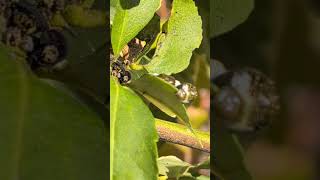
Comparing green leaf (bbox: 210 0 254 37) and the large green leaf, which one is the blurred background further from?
the large green leaf

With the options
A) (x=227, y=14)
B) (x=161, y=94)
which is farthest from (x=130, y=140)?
(x=227, y=14)

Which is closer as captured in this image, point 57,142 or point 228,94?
point 57,142

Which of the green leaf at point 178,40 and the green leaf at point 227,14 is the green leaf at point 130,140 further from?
the green leaf at point 227,14

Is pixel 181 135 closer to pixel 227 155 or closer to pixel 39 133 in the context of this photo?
pixel 227 155

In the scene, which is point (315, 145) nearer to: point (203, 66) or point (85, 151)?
point (203, 66)

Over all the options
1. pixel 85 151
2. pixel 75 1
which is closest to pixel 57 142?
pixel 85 151

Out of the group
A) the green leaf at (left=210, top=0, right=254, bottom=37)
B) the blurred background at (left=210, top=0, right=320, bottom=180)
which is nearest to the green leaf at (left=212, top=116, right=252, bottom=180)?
the blurred background at (left=210, top=0, right=320, bottom=180)

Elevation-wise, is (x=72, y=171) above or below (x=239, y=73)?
below
